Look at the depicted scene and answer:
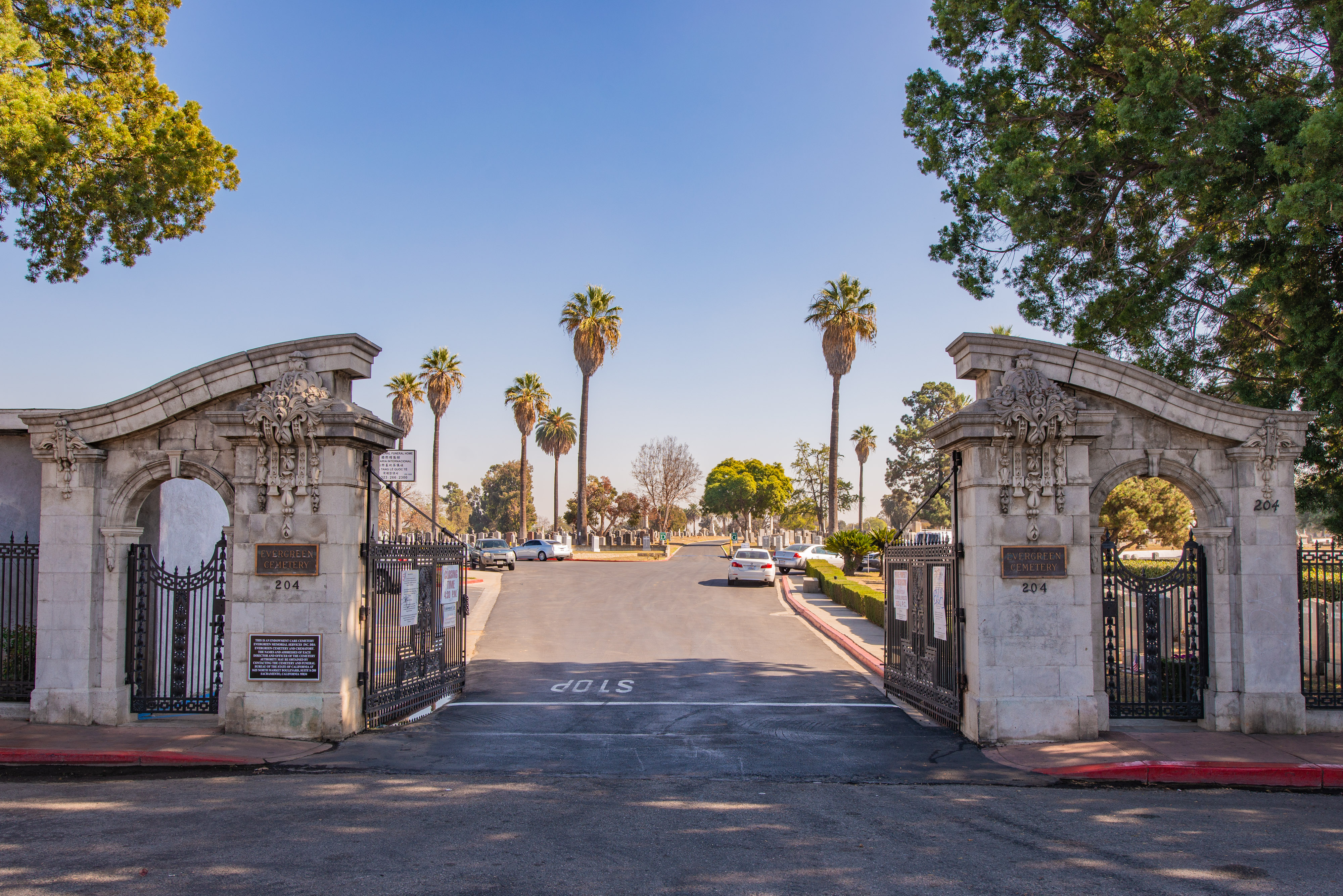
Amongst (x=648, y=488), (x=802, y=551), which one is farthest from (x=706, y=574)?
(x=648, y=488)

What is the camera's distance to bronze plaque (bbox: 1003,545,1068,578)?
9828 millimetres

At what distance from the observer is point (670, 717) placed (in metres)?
11.5

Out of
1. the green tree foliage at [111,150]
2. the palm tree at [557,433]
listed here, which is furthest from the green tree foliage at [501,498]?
the green tree foliage at [111,150]

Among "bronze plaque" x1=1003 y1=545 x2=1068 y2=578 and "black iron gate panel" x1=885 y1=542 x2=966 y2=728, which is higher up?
"bronze plaque" x1=1003 y1=545 x2=1068 y2=578

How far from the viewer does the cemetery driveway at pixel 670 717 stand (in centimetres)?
894

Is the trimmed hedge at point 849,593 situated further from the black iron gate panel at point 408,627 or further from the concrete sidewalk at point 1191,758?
the black iron gate panel at point 408,627

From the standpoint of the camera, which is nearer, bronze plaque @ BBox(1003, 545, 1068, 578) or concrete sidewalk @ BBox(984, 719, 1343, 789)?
concrete sidewalk @ BBox(984, 719, 1343, 789)

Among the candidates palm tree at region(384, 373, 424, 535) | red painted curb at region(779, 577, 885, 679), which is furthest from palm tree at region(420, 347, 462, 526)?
red painted curb at region(779, 577, 885, 679)

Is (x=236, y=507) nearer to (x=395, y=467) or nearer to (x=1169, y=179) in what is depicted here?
(x=395, y=467)

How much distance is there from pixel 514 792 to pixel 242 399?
5.96 metres

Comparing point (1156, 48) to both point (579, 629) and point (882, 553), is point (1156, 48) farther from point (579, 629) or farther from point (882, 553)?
point (579, 629)

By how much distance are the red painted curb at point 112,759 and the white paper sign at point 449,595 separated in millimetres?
3737

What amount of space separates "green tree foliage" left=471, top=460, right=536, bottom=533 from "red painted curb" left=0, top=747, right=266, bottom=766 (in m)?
96.4

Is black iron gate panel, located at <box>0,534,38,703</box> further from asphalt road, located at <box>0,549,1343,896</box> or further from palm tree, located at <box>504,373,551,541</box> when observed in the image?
palm tree, located at <box>504,373,551,541</box>
